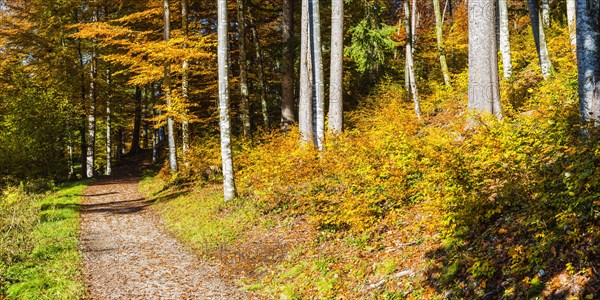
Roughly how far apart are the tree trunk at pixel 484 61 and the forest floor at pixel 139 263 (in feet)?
21.4

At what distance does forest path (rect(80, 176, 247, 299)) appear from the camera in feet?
26.8

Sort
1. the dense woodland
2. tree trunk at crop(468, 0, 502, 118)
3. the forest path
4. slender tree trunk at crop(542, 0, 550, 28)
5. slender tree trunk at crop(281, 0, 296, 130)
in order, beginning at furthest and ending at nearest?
slender tree trunk at crop(542, 0, 550, 28), slender tree trunk at crop(281, 0, 296, 130), tree trunk at crop(468, 0, 502, 118), the forest path, the dense woodland

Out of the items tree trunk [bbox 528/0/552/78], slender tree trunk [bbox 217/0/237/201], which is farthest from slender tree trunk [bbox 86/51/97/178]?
tree trunk [bbox 528/0/552/78]

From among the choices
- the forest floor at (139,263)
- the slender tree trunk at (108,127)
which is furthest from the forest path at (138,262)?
the slender tree trunk at (108,127)

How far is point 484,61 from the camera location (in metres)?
9.34

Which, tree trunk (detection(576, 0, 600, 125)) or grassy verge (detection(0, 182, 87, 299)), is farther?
grassy verge (detection(0, 182, 87, 299))

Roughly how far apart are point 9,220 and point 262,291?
7.25 m

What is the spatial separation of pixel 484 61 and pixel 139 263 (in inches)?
363

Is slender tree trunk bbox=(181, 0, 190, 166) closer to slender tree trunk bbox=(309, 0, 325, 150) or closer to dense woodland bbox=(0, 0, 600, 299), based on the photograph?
dense woodland bbox=(0, 0, 600, 299)

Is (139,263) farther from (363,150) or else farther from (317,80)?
(317,80)

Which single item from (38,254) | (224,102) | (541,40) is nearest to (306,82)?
(224,102)

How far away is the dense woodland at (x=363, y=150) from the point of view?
502 centimetres

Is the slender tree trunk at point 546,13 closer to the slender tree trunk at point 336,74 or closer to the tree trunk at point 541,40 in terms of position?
the tree trunk at point 541,40

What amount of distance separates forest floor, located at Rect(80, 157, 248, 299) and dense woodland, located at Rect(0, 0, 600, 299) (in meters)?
0.64
